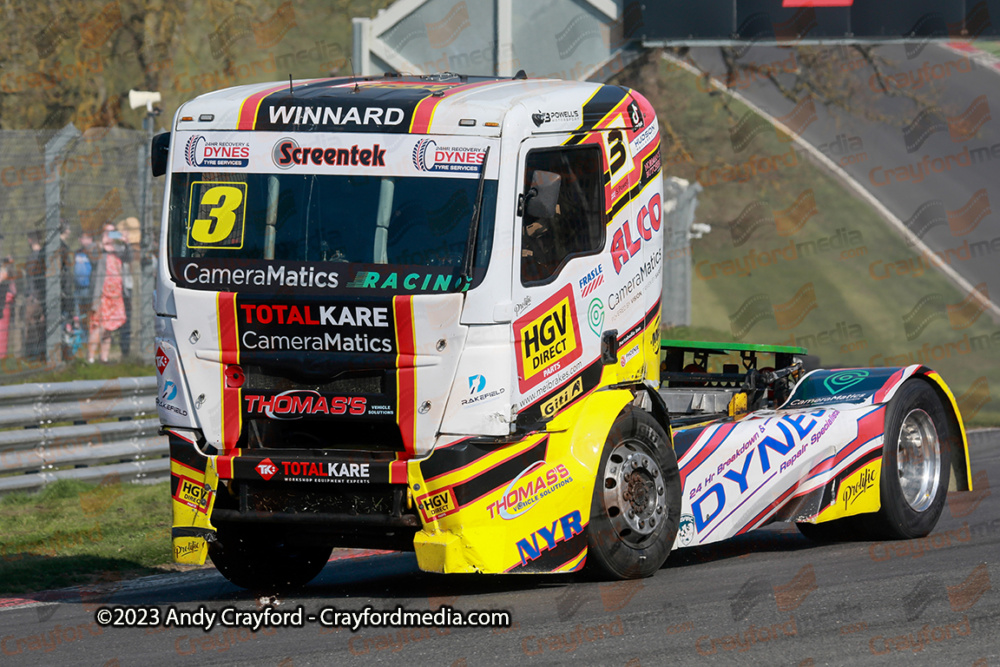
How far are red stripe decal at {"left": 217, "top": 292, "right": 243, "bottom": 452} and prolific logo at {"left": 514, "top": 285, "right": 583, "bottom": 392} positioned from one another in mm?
1507

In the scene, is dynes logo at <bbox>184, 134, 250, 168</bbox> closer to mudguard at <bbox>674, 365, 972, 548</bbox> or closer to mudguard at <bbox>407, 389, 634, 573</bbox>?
mudguard at <bbox>407, 389, 634, 573</bbox>

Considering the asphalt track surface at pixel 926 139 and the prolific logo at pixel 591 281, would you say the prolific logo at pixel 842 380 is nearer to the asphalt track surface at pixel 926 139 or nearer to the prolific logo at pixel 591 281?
the prolific logo at pixel 591 281

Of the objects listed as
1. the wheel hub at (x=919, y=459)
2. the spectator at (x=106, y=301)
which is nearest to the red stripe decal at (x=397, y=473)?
the wheel hub at (x=919, y=459)

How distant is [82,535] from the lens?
32.8 ft

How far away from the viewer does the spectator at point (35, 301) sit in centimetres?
1413

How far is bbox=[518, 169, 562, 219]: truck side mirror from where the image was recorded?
23.6 ft

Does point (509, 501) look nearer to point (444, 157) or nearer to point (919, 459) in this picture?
point (444, 157)

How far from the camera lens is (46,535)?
9945mm

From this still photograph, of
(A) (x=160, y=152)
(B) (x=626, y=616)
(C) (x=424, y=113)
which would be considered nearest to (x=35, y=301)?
(A) (x=160, y=152)

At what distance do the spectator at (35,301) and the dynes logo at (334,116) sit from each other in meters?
7.54

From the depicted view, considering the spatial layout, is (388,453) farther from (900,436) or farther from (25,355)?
(25,355)

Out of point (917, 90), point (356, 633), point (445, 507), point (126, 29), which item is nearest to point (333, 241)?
point (445, 507)

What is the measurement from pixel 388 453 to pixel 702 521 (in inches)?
85.0

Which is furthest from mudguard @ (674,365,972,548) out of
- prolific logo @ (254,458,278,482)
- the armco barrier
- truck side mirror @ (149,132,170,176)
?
the armco barrier
